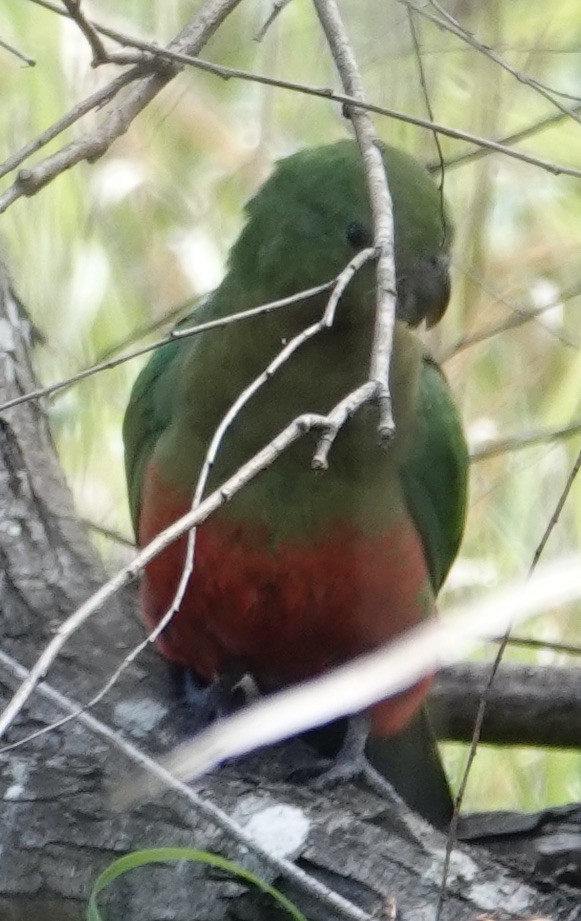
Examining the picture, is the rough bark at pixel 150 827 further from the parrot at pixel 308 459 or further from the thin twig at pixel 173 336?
the thin twig at pixel 173 336

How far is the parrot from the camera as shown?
6.86ft

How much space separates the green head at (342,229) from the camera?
6.68ft

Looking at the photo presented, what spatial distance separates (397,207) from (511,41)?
104 cm

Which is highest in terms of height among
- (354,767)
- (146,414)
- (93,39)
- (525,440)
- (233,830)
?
(525,440)

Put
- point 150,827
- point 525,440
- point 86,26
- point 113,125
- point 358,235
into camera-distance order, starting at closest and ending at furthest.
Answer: point 86,26, point 113,125, point 150,827, point 358,235, point 525,440

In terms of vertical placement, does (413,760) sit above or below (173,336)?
above

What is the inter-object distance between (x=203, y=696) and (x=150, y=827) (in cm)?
46

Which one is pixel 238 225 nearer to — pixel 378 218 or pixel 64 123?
pixel 64 123

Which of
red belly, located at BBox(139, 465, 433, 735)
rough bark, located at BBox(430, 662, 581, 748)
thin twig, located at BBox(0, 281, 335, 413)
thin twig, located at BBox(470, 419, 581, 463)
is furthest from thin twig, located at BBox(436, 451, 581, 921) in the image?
thin twig, located at BBox(470, 419, 581, 463)

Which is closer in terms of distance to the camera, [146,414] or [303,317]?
[303,317]

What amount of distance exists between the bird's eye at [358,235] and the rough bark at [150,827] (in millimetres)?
851

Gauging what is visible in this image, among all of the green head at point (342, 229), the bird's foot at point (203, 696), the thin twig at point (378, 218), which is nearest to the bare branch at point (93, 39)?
the thin twig at point (378, 218)

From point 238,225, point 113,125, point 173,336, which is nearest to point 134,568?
point 173,336

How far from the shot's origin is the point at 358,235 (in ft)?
6.71
